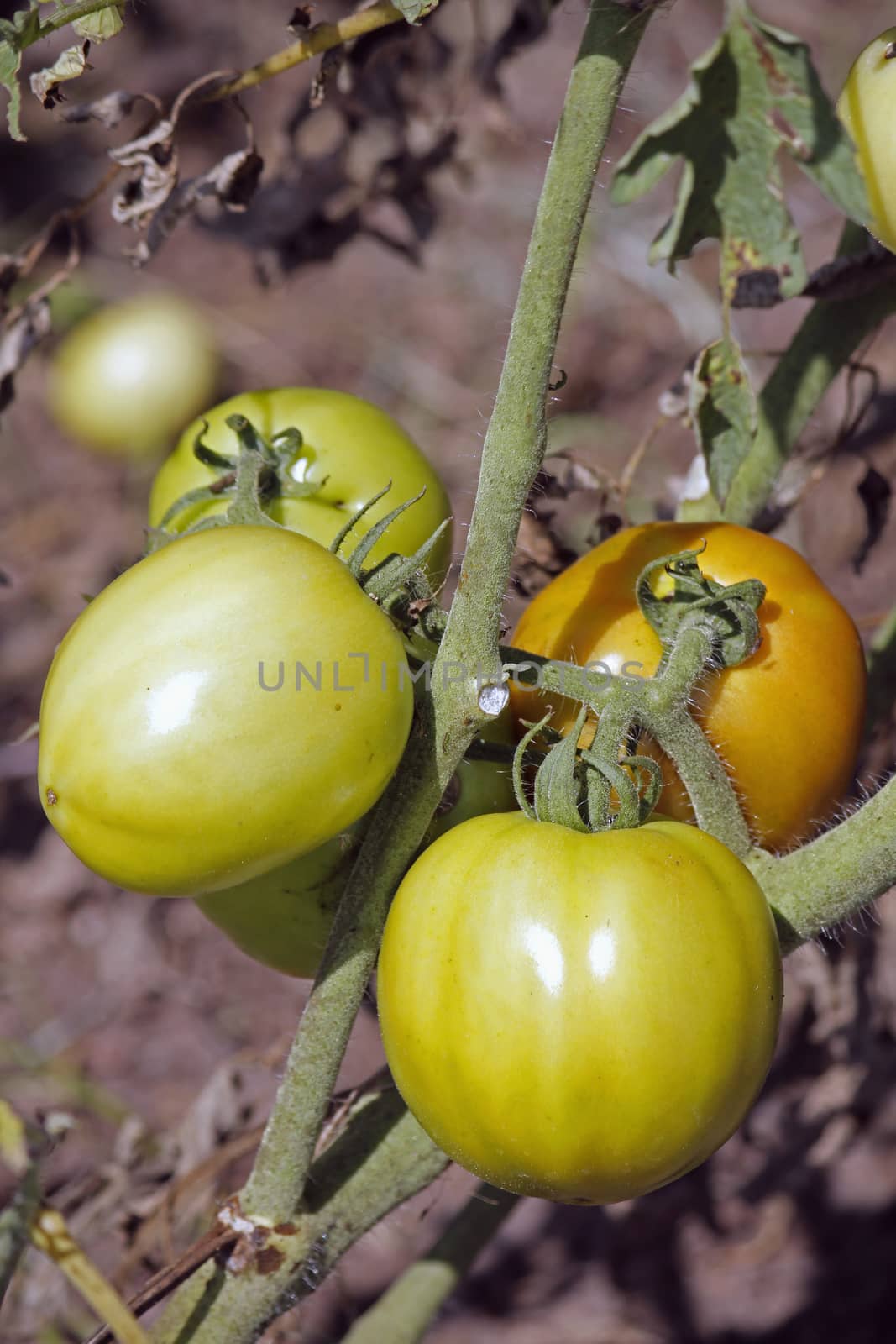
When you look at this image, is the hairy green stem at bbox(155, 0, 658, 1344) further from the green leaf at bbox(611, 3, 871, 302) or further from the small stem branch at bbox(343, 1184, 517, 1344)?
the small stem branch at bbox(343, 1184, 517, 1344)

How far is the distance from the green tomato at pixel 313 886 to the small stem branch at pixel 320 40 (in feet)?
2.16

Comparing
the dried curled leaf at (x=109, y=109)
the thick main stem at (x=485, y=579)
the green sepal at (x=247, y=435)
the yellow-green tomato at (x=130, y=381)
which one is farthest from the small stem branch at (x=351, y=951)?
the yellow-green tomato at (x=130, y=381)

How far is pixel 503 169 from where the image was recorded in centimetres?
382

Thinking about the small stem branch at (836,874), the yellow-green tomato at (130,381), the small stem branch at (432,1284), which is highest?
the small stem branch at (836,874)

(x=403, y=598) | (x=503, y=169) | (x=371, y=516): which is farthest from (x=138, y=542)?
(x=403, y=598)

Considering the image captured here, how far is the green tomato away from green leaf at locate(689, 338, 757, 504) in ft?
1.08

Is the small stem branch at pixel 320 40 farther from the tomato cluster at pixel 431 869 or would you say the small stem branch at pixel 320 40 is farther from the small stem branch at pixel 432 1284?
the small stem branch at pixel 432 1284

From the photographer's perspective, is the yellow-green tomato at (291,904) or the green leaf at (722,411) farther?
the green leaf at (722,411)

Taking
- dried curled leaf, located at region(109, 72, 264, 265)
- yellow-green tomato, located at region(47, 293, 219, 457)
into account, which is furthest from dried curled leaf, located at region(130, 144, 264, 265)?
yellow-green tomato, located at region(47, 293, 219, 457)

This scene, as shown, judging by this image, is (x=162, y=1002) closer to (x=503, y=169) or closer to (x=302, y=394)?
(x=302, y=394)

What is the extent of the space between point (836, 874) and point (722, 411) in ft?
1.54

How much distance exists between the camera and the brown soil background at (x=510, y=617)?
173 centimetres

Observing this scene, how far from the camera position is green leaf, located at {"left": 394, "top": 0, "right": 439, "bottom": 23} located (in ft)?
3.15

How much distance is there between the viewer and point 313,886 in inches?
42.8
